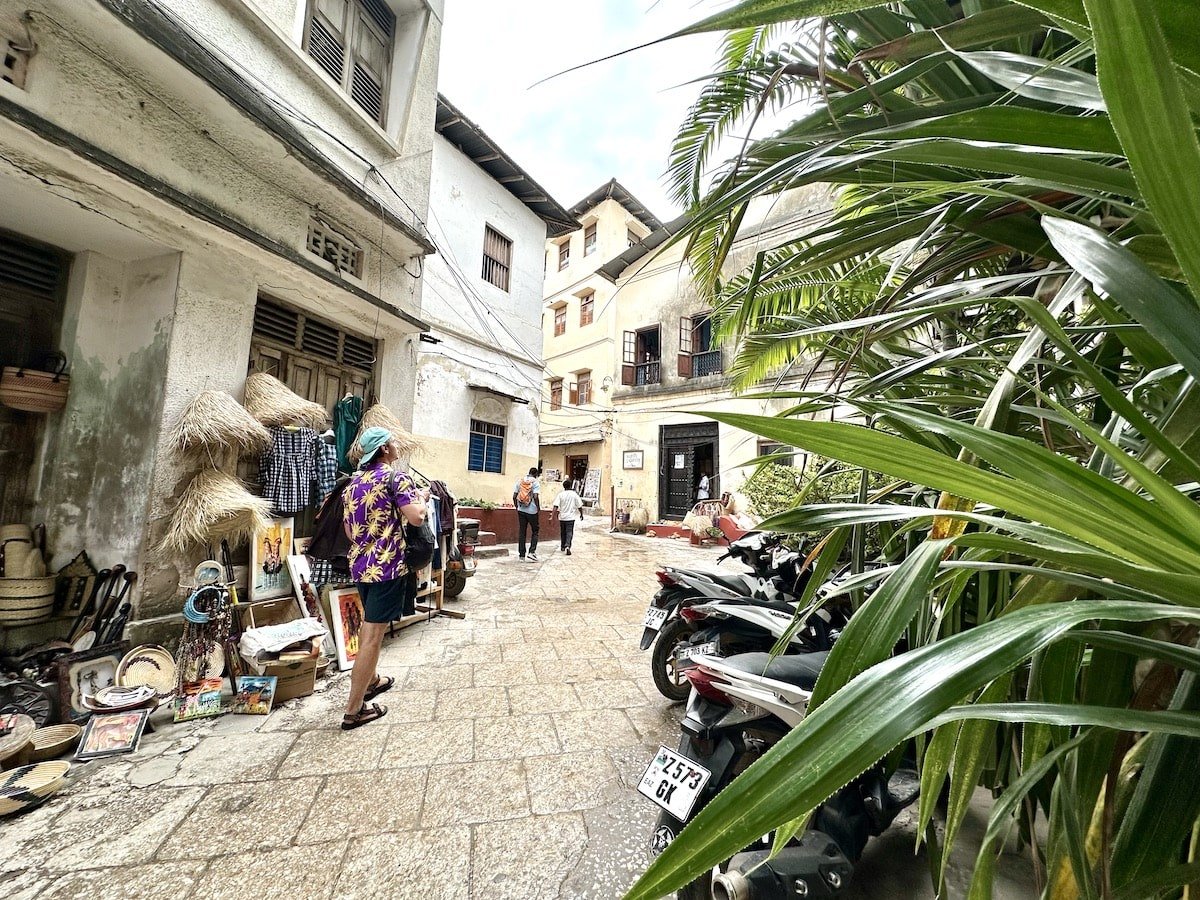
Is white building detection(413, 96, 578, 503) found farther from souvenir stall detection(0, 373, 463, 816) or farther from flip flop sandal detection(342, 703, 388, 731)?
flip flop sandal detection(342, 703, 388, 731)

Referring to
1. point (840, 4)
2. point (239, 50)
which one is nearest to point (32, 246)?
point (239, 50)

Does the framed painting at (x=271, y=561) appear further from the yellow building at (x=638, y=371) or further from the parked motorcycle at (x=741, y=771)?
the yellow building at (x=638, y=371)

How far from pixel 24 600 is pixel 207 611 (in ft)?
4.16

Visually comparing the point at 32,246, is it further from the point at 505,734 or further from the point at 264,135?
the point at 505,734

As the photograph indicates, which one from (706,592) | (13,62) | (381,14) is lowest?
(706,592)

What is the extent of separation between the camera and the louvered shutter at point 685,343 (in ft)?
44.2

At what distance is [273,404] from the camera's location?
13.0 feet

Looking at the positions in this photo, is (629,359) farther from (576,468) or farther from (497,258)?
(497,258)

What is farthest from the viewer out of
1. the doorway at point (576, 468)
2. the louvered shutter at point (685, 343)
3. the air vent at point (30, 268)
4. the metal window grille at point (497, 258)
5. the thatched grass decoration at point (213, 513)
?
the doorway at point (576, 468)

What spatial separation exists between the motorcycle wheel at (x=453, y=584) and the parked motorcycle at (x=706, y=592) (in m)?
2.95

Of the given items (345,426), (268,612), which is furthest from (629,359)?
(268,612)

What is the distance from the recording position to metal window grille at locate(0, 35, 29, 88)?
8.70ft

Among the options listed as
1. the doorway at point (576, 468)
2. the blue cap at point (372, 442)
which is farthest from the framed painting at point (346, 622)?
the doorway at point (576, 468)

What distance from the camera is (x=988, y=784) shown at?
112 cm
